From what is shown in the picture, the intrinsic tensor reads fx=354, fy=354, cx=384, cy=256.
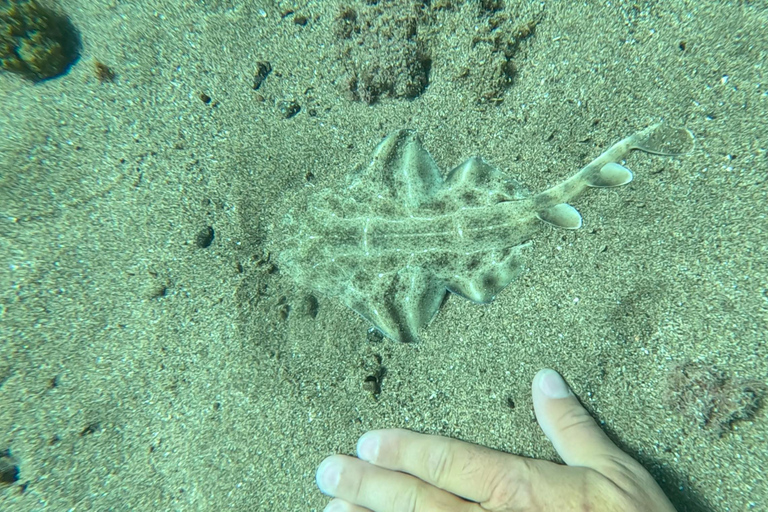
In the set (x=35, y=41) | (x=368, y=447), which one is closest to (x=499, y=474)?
(x=368, y=447)

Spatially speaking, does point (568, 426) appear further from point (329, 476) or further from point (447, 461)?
point (329, 476)

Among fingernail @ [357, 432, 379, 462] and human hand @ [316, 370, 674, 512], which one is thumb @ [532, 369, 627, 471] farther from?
fingernail @ [357, 432, 379, 462]

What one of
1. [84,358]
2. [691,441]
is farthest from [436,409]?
[84,358]

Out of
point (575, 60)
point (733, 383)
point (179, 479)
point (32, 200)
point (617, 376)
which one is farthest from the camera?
point (32, 200)

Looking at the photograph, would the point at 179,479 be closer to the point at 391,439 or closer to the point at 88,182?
the point at 391,439

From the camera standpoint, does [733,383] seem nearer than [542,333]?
Yes

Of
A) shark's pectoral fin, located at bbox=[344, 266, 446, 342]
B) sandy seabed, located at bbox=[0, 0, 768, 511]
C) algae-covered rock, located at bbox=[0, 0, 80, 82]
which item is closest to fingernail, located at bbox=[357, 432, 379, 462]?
sandy seabed, located at bbox=[0, 0, 768, 511]

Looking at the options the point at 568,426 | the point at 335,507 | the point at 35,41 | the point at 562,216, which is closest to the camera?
the point at 568,426
